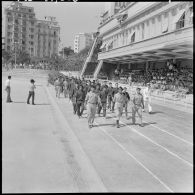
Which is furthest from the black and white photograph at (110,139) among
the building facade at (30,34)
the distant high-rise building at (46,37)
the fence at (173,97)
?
the distant high-rise building at (46,37)

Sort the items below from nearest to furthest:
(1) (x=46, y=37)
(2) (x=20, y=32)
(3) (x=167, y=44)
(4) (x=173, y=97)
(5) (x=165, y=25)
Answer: (4) (x=173, y=97), (3) (x=167, y=44), (5) (x=165, y=25), (2) (x=20, y=32), (1) (x=46, y=37)

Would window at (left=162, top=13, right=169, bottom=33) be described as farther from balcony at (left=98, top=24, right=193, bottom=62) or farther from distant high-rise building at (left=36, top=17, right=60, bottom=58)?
distant high-rise building at (left=36, top=17, right=60, bottom=58)

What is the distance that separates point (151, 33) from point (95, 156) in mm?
33129

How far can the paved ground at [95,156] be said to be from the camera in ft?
27.7

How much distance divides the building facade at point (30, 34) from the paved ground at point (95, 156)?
371 ft

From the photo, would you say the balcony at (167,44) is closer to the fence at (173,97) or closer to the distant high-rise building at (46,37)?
the fence at (173,97)

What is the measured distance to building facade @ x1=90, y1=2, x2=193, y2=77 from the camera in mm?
31797

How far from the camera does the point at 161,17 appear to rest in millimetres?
39625

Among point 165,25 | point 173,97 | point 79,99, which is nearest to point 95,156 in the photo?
point 79,99

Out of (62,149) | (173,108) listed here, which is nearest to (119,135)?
(62,149)

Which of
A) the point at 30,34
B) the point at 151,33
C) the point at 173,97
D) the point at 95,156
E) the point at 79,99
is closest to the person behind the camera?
the point at 95,156

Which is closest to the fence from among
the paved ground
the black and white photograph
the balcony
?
the black and white photograph

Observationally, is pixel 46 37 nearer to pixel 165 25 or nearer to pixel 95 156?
pixel 165 25

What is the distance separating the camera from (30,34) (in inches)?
5669
